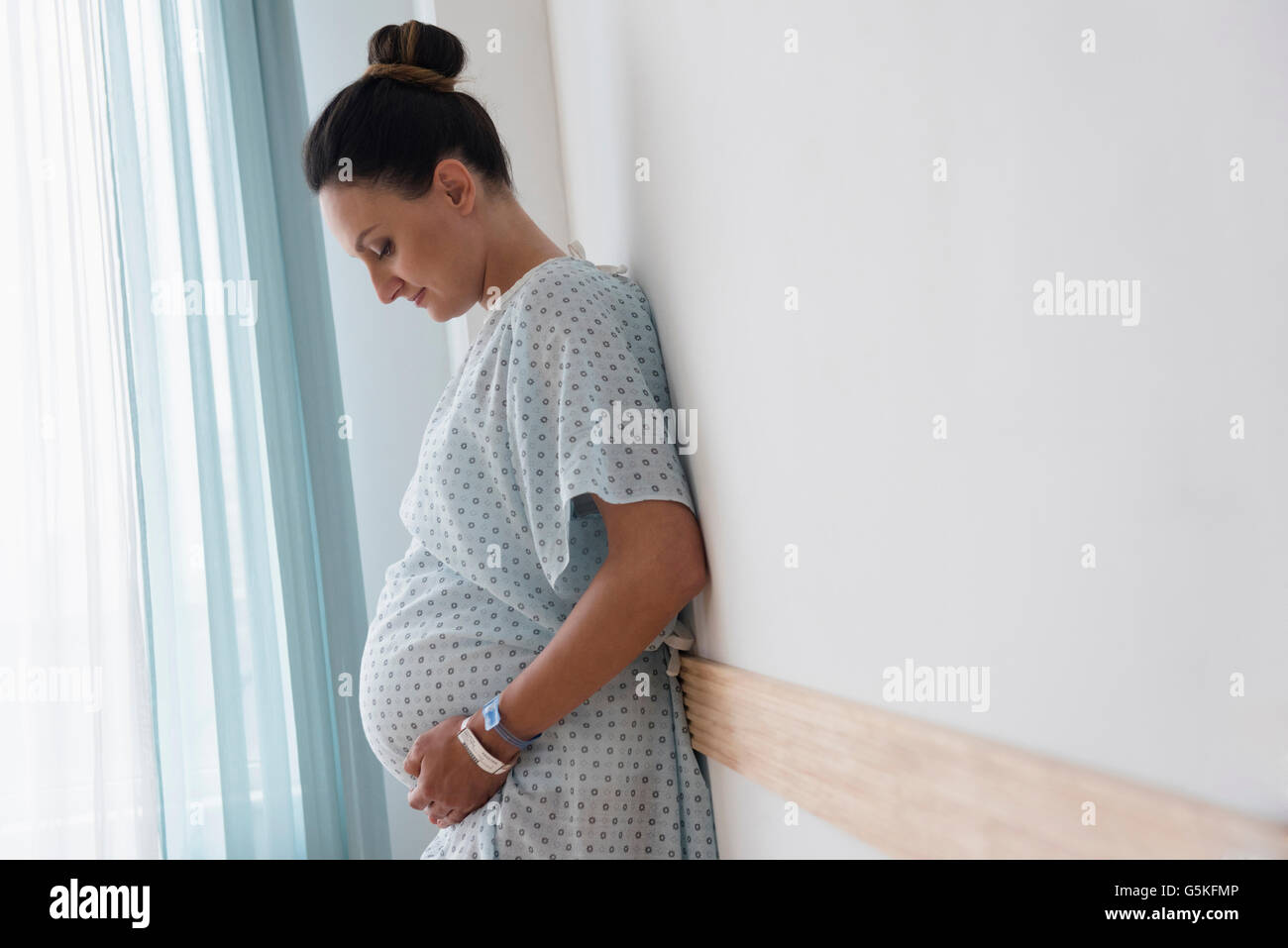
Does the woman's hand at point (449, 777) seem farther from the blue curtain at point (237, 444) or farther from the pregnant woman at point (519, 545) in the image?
the blue curtain at point (237, 444)

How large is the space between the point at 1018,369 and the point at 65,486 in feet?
5.85


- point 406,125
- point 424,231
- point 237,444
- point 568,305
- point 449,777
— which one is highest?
point 406,125

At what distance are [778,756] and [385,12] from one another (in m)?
1.96

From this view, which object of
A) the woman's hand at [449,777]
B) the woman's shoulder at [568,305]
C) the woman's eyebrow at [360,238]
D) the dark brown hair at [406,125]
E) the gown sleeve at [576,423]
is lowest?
the woman's hand at [449,777]

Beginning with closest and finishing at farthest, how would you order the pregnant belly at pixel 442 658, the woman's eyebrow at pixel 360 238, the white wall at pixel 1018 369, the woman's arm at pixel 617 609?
the white wall at pixel 1018 369, the woman's arm at pixel 617 609, the pregnant belly at pixel 442 658, the woman's eyebrow at pixel 360 238

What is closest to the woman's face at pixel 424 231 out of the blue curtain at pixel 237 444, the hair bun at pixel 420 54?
the hair bun at pixel 420 54

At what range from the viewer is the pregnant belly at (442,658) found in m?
0.95

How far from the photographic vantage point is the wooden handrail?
0.35 m

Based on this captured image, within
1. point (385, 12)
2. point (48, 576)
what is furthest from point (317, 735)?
point (385, 12)

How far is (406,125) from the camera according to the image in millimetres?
1043

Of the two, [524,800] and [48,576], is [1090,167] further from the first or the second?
[48,576]

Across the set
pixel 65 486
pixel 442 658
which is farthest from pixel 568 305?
pixel 65 486

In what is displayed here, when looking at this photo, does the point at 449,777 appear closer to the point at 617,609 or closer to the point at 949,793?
the point at 617,609

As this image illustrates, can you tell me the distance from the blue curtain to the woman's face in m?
0.86
